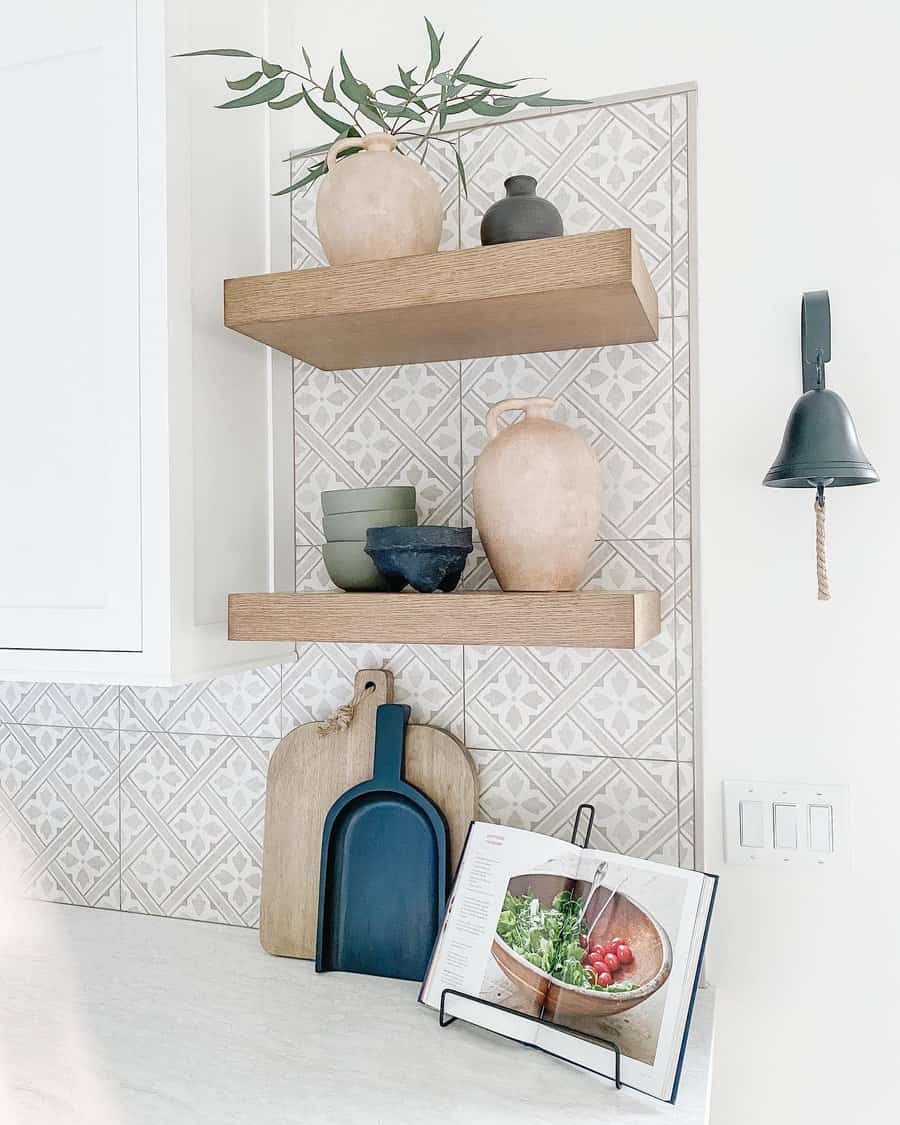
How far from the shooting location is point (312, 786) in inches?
54.8

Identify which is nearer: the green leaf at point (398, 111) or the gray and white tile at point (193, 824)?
the green leaf at point (398, 111)

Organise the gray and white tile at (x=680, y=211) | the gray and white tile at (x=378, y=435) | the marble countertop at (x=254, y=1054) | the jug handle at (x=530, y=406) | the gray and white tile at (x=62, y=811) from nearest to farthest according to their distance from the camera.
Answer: the marble countertop at (x=254, y=1054) → the jug handle at (x=530, y=406) → the gray and white tile at (x=680, y=211) → the gray and white tile at (x=378, y=435) → the gray and white tile at (x=62, y=811)

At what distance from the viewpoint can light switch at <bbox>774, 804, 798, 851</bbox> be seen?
1227 mm

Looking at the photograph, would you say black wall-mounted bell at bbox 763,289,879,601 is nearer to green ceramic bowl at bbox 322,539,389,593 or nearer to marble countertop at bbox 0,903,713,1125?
green ceramic bowl at bbox 322,539,389,593

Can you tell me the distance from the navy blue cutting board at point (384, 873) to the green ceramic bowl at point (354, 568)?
212 millimetres

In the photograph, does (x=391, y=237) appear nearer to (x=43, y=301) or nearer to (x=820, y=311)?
(x=43, y=301)

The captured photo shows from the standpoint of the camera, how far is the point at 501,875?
1178 millimetres

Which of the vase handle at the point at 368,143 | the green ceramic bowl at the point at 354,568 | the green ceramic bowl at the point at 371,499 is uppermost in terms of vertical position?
the vase handle at the point at 368,143

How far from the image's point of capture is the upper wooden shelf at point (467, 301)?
3.53ft

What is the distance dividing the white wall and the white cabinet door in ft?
2.48

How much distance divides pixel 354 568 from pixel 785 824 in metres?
0.67

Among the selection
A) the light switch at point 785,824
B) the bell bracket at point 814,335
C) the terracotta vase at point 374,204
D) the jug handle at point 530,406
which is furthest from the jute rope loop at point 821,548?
the terracotta vase at point 374,204

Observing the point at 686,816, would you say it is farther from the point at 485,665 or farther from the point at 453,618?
the point at 453,618

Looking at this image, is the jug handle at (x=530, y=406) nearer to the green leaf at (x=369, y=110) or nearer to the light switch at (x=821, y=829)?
the green leaf at (x=369, y=110)
